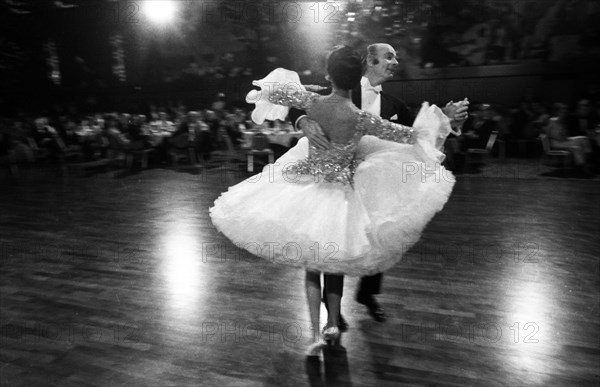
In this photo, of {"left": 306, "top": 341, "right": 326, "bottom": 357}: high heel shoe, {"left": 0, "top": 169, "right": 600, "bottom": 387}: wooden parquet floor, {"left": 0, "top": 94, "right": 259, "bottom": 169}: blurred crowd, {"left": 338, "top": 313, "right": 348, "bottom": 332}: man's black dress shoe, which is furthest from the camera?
{"left": 0, "top": 94, "right": 259, "bottom": 169}: blurred crowd

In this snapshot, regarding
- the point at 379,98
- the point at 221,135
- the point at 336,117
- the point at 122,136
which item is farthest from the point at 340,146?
the point at 221,135

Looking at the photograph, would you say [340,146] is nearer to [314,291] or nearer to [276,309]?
[314,291]

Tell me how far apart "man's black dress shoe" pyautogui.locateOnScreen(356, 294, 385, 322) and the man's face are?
131 cm

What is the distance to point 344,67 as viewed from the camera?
2252mm

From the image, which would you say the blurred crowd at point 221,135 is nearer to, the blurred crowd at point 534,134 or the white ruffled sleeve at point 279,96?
the blurred crowd at point 534,134

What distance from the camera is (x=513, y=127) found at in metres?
8.99

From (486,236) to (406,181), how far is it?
2.47 m

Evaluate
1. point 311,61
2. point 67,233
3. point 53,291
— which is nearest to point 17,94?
point 311,61

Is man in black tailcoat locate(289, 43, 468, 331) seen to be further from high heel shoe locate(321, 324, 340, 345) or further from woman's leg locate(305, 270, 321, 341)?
woman's leg locate(305, 270, 321, 341)

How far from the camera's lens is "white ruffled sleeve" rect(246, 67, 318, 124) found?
2.41 meters

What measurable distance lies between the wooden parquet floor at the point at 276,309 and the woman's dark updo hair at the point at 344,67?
4.41ft

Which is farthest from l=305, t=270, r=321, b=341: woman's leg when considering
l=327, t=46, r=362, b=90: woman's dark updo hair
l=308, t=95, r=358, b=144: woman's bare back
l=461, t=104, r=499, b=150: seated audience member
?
l=461, t=104, r=499, b=150: seated audience member

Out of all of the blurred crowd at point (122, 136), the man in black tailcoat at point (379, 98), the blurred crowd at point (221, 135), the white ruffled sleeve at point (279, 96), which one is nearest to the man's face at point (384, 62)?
the man in black tailcoat at point (379, 98)

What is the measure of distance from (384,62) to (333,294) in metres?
1.25
